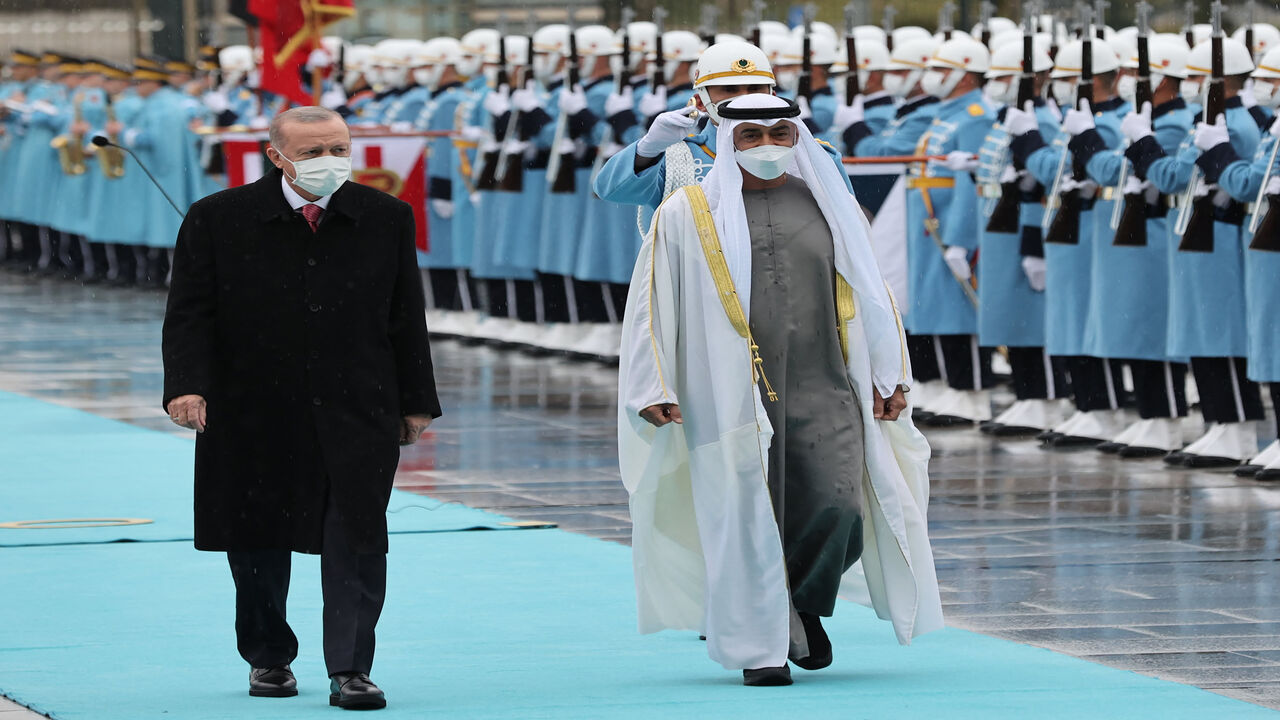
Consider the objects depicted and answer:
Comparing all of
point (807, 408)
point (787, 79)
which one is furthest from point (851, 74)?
point (807, 408)

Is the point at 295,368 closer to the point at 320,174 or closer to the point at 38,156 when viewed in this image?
the point at 320,174

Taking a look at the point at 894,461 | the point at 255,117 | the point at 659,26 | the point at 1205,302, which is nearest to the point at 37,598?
the point at 894,461

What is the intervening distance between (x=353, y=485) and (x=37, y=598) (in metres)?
2.14

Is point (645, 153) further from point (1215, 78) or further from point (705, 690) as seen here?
point (1215, 78)

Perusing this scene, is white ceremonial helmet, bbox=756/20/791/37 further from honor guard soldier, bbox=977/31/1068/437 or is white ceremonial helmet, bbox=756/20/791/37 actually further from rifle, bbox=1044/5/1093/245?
rifle, bbox=1044/5/1093/245

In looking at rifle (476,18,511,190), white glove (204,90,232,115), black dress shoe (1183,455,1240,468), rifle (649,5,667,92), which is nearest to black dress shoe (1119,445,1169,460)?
black dress shoe (1183,455,1240,468)

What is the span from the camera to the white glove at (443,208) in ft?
63.7

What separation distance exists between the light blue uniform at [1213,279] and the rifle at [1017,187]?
1.45 metres

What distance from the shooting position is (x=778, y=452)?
22.2 ft

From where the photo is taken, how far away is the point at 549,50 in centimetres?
1825

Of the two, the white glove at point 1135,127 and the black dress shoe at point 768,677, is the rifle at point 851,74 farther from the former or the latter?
the black dress shoe at point 768,677

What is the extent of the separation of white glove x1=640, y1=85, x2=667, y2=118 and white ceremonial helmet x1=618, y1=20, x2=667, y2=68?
3.56 ft

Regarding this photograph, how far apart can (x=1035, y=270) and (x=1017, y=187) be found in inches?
16.9

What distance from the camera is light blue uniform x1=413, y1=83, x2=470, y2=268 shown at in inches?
762
